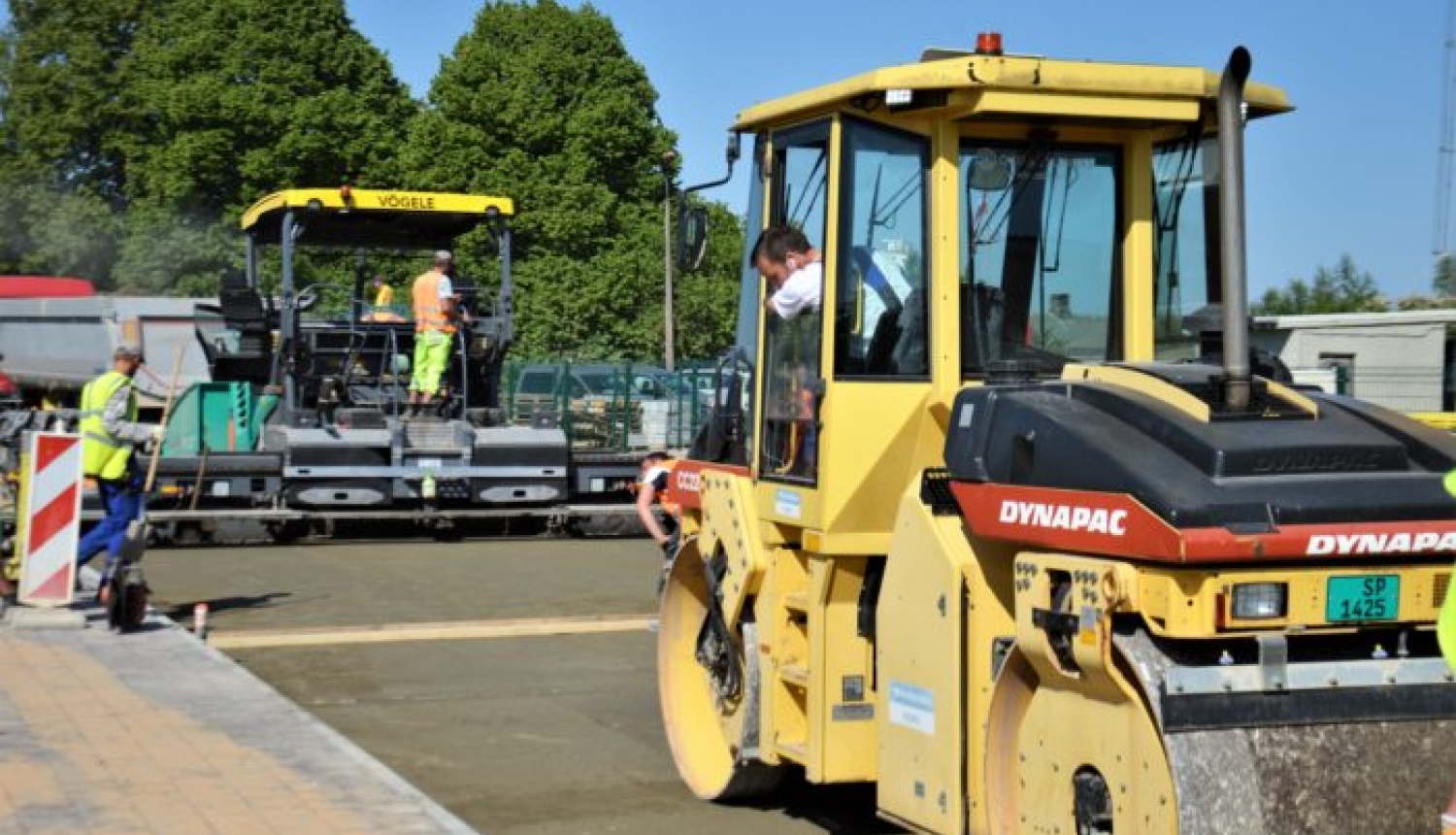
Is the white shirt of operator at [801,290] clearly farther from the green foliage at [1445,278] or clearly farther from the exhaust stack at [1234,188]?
the green foliage at [1445,278]

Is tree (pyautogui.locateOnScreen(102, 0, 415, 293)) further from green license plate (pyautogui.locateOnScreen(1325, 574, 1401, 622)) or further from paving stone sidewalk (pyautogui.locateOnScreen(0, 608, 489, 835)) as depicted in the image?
green license plate (pyautogui.locateOnScreen(1325, 574, 1401, 622))

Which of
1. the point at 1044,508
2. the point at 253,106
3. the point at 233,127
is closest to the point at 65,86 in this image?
the point at 233,127

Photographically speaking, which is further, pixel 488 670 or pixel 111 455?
pixel 111 455

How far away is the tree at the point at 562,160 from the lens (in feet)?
166

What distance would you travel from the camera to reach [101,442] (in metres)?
12.6

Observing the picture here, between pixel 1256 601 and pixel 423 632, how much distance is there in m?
8.53

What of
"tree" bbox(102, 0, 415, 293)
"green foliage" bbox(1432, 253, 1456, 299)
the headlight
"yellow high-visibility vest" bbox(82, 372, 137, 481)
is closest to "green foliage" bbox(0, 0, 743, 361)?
"tree" bbox(102, 0, 415, 293)

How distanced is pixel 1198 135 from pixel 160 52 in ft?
151

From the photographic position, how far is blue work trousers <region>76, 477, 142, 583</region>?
12539 mm

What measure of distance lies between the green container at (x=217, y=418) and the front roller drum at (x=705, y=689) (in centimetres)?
1231

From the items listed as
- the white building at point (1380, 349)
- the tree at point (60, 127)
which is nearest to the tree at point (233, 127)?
the tree at point (60, 127)

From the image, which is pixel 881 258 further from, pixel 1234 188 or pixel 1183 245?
pixel 1234 188

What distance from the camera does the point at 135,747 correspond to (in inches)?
336

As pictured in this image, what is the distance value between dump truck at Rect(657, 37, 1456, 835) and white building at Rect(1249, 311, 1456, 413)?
14.7 meters
